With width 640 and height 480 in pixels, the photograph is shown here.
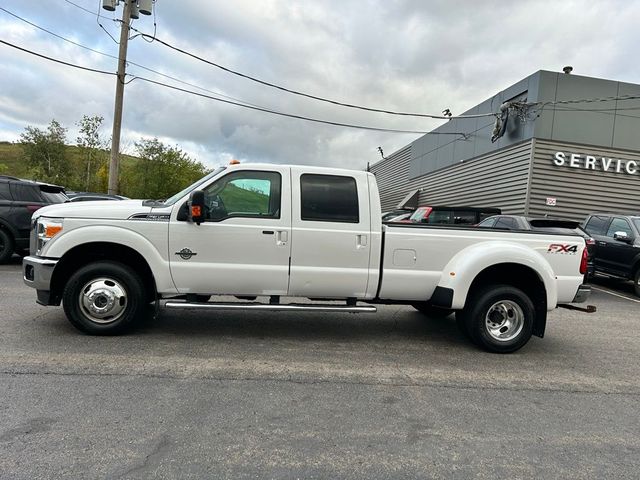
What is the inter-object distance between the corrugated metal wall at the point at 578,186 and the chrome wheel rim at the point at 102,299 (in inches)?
613

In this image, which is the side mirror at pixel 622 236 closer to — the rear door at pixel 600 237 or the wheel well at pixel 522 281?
the rear door at pixel 600 237

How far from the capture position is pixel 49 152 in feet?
113

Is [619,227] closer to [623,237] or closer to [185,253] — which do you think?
[623,237]

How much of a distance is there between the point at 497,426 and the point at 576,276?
110 inches

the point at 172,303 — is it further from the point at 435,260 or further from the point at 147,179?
the point at 147,179

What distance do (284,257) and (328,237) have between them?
1.78 feet

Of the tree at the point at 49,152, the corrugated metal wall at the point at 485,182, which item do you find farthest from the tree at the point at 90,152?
the corrugated metal wall at the point at 485,182

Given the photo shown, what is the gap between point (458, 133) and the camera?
76.0 feet

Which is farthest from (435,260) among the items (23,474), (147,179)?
(147,179)

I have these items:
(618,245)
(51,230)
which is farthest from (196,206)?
(618,245)

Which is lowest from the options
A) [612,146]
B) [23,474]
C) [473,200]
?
[23,474]

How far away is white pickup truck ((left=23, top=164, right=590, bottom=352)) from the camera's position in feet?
16.3

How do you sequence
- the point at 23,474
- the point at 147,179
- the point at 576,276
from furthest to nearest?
the point at 147,179
the point at 576,276
the point at 23,474

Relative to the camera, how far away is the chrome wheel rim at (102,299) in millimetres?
4980
